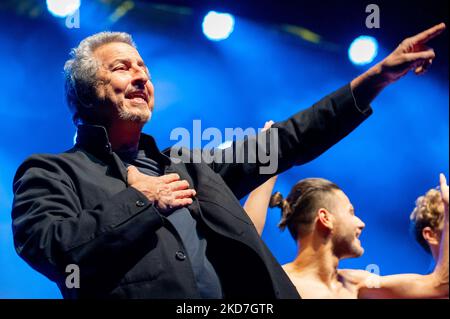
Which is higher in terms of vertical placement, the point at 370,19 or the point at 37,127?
the point at 370,19

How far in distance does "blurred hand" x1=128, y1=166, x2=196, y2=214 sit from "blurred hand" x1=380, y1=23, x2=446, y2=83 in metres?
0.66

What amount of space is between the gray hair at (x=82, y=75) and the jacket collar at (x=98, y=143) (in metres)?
0.14

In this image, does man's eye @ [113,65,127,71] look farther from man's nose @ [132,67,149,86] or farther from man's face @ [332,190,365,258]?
man's face @ [332,190,365,258]

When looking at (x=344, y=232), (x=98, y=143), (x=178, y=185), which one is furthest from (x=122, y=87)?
(x=344, y=232)

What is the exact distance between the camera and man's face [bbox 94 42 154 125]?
6.16ft

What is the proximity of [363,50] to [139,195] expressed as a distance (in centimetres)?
254

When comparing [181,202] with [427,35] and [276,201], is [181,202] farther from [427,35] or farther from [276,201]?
[276,201]

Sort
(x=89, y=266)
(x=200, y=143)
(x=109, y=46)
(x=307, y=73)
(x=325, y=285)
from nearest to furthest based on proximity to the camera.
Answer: (x=89, y=266)
(x=109, y=46)
(x=325, y=285)
(x=200, y=143)
(x=307, y=73)

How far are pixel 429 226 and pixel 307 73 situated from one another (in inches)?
45.5

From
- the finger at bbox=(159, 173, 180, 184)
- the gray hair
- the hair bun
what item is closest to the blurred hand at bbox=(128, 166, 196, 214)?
the finger at bbox=(159, 173, 180, 184)

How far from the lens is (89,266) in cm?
143

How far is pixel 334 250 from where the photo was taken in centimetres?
271

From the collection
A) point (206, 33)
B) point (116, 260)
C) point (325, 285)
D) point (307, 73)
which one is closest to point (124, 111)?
point (116, 260)
